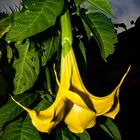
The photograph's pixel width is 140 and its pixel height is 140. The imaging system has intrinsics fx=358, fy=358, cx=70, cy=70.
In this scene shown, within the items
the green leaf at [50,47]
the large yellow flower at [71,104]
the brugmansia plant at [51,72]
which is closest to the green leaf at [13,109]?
the brugmansia plant at [51,72]

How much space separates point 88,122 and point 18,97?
1.07ft

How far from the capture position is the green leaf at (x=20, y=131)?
0.98 meters

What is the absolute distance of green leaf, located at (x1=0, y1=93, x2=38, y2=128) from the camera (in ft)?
3.32

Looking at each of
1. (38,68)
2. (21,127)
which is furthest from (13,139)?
(38,68)

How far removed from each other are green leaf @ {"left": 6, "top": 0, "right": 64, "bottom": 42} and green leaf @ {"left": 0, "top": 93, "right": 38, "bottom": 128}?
31cm

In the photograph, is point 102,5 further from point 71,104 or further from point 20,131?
point 20,131

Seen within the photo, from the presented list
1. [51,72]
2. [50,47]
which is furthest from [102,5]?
[51,72]

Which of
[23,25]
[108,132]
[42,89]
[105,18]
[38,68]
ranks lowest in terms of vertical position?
[108,132]

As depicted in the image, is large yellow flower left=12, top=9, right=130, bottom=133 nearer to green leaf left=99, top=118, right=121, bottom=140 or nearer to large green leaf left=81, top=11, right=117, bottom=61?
large green leaf left=81, top=11, right=117, bottom=61

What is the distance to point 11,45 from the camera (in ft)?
3.78

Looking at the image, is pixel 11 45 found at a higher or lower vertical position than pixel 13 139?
higher

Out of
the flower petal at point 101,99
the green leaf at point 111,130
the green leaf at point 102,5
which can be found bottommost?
the green leaf at point 111,130

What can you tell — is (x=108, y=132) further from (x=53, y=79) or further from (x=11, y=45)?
(x=11, y=45)

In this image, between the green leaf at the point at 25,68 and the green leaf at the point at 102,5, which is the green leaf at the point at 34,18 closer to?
the green leaf at the point at 102,5
